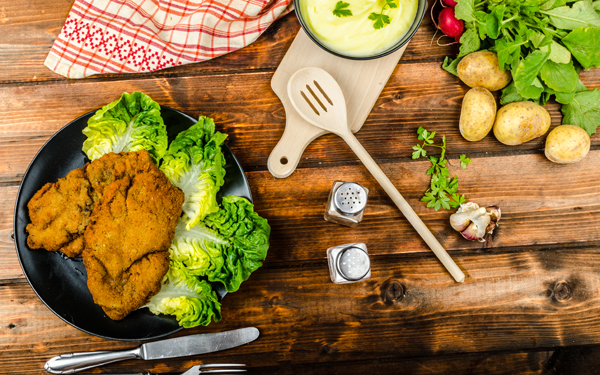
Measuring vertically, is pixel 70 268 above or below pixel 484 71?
below

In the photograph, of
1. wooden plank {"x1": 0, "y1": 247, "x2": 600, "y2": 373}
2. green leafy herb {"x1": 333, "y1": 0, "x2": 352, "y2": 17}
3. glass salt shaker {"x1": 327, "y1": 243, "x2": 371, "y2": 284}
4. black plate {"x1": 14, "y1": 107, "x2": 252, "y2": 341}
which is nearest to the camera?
green leafy herb {"x1": 333, "y1": 0, "x2": 352, "y2": 17}

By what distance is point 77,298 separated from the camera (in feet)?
4.95

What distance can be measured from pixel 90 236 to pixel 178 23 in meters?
1.07

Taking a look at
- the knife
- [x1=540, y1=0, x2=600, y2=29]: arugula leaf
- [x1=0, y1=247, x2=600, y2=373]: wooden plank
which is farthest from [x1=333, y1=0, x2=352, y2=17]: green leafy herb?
the knife

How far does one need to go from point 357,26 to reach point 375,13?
0.08m

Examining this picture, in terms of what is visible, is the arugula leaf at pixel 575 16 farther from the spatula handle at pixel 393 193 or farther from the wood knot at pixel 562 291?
the wood knot at pixel 562 291

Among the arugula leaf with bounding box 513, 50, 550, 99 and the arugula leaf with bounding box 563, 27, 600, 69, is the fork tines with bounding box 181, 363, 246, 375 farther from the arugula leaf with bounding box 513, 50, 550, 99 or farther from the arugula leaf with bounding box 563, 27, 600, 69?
the arugula leaf with bounding box 563, 27, 600, 69

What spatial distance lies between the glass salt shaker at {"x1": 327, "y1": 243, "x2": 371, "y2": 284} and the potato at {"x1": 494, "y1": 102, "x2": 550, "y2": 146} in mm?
834

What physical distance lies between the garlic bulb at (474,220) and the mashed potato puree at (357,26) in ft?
2.64

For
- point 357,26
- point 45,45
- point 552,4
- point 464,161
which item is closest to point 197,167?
point 357,26

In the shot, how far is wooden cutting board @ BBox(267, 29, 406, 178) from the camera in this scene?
170 centimetres

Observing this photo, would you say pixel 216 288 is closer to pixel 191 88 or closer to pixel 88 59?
pixel 191 88

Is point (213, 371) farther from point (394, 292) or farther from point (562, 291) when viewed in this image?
point (562, 291)

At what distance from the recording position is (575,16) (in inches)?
62.2
